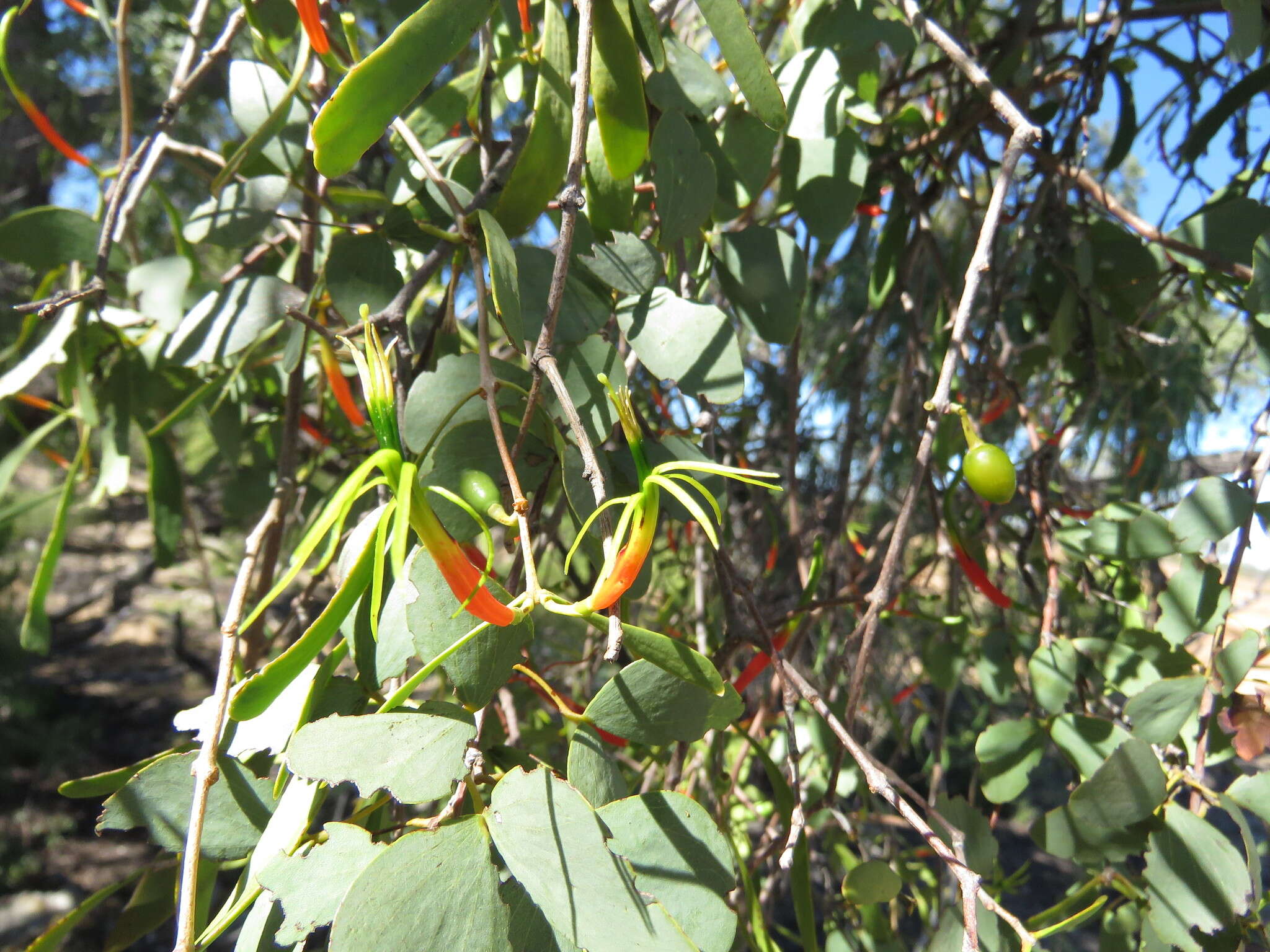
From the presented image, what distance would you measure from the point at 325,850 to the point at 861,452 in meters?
1.01

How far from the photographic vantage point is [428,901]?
210mm

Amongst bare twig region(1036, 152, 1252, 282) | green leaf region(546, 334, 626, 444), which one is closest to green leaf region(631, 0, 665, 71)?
green leaf region(546, 334, 626, 444)

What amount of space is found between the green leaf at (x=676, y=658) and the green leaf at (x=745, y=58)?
7.6 inches

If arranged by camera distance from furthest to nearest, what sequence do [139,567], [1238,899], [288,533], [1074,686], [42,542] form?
[42,542]
[139,567]
[288,533]
[1074,686]
[1238,899]

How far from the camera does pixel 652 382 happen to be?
2.16 ft

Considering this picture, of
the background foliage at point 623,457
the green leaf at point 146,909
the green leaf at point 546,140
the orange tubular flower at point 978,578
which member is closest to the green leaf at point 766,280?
the background foliage at point 623,457

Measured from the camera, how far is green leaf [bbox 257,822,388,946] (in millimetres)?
216

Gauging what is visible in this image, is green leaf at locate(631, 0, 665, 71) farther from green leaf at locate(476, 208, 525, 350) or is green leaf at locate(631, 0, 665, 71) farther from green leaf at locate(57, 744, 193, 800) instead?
green leaf at locate(57, 744, 193, 800)

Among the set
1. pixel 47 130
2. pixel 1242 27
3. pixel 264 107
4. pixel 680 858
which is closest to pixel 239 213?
pixel 264 107

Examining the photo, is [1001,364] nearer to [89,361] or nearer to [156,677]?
[89,361]

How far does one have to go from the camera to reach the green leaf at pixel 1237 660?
0.38 metres

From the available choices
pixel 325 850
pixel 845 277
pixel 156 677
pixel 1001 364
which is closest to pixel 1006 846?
pixel 845 277

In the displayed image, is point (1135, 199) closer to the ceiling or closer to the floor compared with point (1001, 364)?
closer to the ceiling

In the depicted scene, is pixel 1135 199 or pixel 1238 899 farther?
pixel 1135 199
